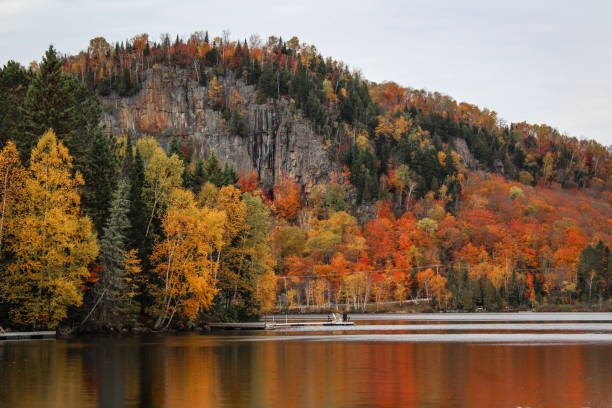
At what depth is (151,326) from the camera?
241ft

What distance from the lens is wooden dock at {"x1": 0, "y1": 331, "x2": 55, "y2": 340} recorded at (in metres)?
58.3

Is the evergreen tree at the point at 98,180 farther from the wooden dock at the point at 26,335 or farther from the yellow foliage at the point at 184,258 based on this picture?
the wooden dock at the point at 26,335

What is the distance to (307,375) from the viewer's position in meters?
33.8

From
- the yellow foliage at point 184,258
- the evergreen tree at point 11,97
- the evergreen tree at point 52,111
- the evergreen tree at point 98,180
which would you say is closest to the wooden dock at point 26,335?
the evergreen tree at point 98,180

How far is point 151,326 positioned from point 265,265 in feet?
56.4

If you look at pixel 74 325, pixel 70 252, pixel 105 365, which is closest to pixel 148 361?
pixel 105 365

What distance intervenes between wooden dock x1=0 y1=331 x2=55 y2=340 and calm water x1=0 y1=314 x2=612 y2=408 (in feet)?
16.5

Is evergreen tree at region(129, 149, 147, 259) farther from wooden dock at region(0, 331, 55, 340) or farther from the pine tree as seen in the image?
wooden dock at region(0, 331, 55, 340)

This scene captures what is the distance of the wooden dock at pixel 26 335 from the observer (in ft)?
191

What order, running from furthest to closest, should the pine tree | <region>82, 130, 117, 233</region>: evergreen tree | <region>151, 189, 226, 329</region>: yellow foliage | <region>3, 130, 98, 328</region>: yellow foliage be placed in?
1. <region>151, 189, 226, 329</region>: yellow foliage
2. <region>82, 130, 117, 233</region>: evergreen tree
3. the pine tree
4. <region>3, 130, 98, 328</region>: yellow foliage

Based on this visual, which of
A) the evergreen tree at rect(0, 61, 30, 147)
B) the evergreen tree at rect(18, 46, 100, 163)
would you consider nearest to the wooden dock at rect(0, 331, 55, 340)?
the evergreen tree at rect(18, 46, 100, 163)

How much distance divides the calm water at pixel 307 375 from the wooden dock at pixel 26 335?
16.5 ft

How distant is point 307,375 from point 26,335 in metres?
33.8

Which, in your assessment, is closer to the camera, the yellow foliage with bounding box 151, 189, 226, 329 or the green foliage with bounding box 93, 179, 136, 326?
the green foliage with bounding box 93, 179, 136, 326
